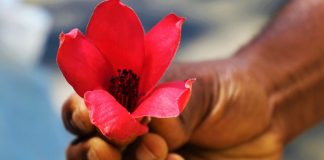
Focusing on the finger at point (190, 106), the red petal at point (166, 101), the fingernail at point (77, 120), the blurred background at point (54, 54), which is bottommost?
the blurred background at point (54, 54)

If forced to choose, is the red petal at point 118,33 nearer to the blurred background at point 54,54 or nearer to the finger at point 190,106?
the finger at point 190,106

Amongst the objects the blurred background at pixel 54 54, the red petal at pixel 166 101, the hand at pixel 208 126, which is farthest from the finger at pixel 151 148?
the blurred background at pixel 54 54

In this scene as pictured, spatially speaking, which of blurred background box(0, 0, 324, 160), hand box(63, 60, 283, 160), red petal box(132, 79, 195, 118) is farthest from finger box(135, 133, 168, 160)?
blurred background box(0, 0, 324, 160)

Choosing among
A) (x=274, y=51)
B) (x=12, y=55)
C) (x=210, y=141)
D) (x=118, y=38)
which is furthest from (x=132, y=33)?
(x=12, y=55)

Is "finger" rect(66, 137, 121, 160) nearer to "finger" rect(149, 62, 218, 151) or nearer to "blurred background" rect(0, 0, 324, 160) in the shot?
"finger" rect(149, 62, 218, 151)

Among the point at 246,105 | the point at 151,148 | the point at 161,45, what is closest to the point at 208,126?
the point at 246,105

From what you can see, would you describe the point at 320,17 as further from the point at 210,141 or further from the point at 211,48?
the point at 210,141

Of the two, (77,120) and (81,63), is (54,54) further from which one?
(81,63)
